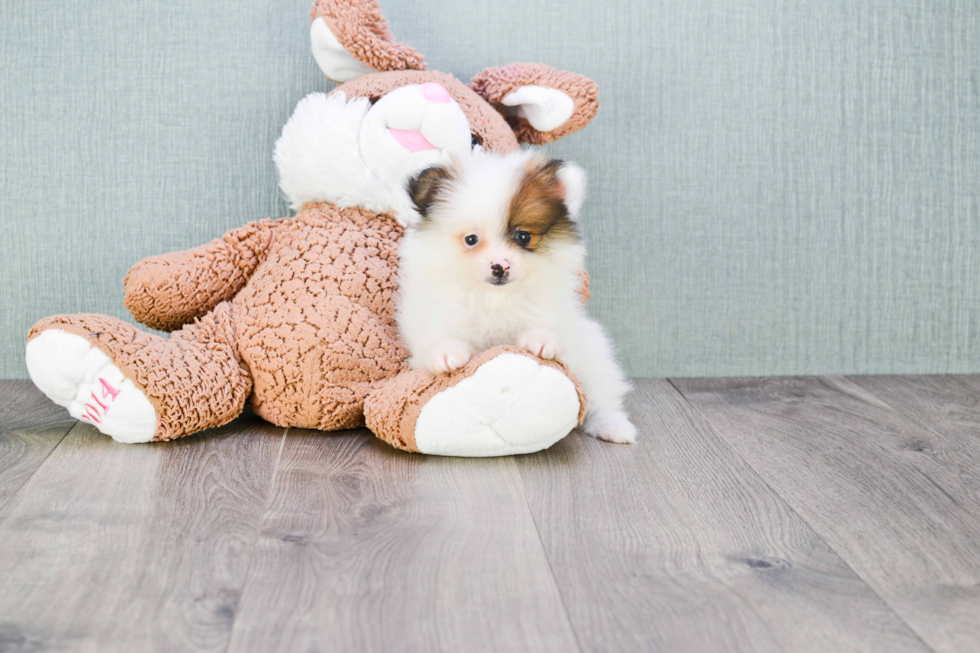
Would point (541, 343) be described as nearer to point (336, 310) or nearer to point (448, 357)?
point (448, 357)

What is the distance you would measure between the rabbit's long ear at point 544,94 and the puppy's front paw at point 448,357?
20.3 inches

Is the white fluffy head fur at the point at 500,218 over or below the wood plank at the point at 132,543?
over

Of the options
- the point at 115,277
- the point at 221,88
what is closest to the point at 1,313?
the point at 115,277

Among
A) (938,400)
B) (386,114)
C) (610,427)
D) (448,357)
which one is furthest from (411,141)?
(938,400)

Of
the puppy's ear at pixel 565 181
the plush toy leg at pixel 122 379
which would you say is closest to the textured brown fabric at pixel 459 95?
the puppy's ear at pixel 565 181

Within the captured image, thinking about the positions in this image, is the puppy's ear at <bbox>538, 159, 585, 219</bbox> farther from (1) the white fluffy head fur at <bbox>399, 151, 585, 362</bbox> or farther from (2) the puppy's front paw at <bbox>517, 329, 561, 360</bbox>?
(2) the puppy's front paw at <bbox>517, 329, 561, 360</bbox>

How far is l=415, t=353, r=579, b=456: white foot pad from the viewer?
114 centimetres

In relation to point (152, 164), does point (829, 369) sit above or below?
below

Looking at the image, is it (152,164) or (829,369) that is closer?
(152,164)

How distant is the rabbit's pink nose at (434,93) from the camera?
1329 mm

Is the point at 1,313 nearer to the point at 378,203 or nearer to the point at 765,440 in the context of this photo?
the point at 378,203

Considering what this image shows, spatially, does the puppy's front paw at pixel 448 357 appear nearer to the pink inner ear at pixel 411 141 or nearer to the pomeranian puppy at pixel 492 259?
the pomeranian puppy at pixel 492 259

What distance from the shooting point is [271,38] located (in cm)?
160

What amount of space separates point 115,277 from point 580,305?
0.94 metres
